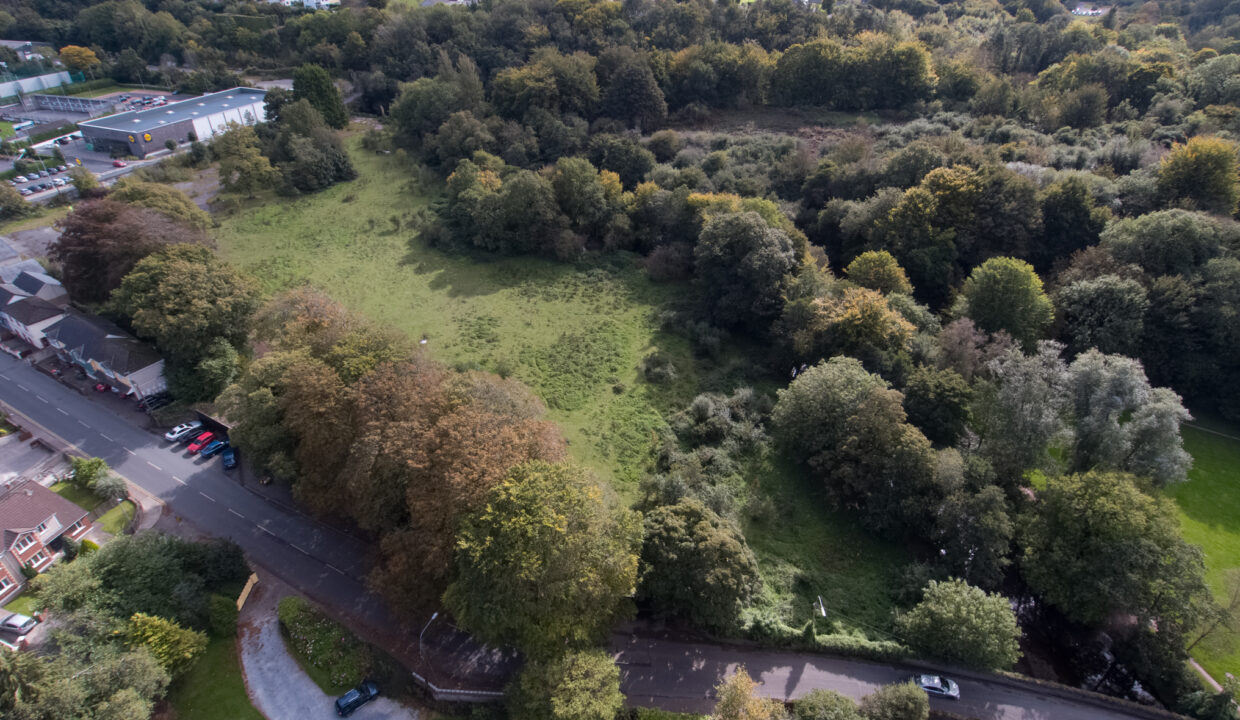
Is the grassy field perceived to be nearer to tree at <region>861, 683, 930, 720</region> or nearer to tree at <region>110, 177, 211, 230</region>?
tree at <region>110, 177, 211, 230</region>

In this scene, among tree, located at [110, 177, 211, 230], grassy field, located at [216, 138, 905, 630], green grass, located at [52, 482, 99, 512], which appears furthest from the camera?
tree, located at [110, 177, 211, 230]

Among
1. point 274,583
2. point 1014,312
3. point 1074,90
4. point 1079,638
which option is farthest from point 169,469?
point 1074,90

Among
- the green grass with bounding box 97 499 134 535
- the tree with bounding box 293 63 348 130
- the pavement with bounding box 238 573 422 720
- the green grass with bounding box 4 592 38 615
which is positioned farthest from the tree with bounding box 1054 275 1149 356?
the tree with bounding box 293 63 348 130

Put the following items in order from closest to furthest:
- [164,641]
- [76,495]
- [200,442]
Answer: [164,641]
[76,495]
[200,442]

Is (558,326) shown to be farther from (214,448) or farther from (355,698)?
(355,698)

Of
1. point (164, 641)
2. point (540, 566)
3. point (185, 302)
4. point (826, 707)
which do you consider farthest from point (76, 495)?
point (826, 707)

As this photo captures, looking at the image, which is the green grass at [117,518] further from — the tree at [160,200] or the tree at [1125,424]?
the tree at [1125,424]
